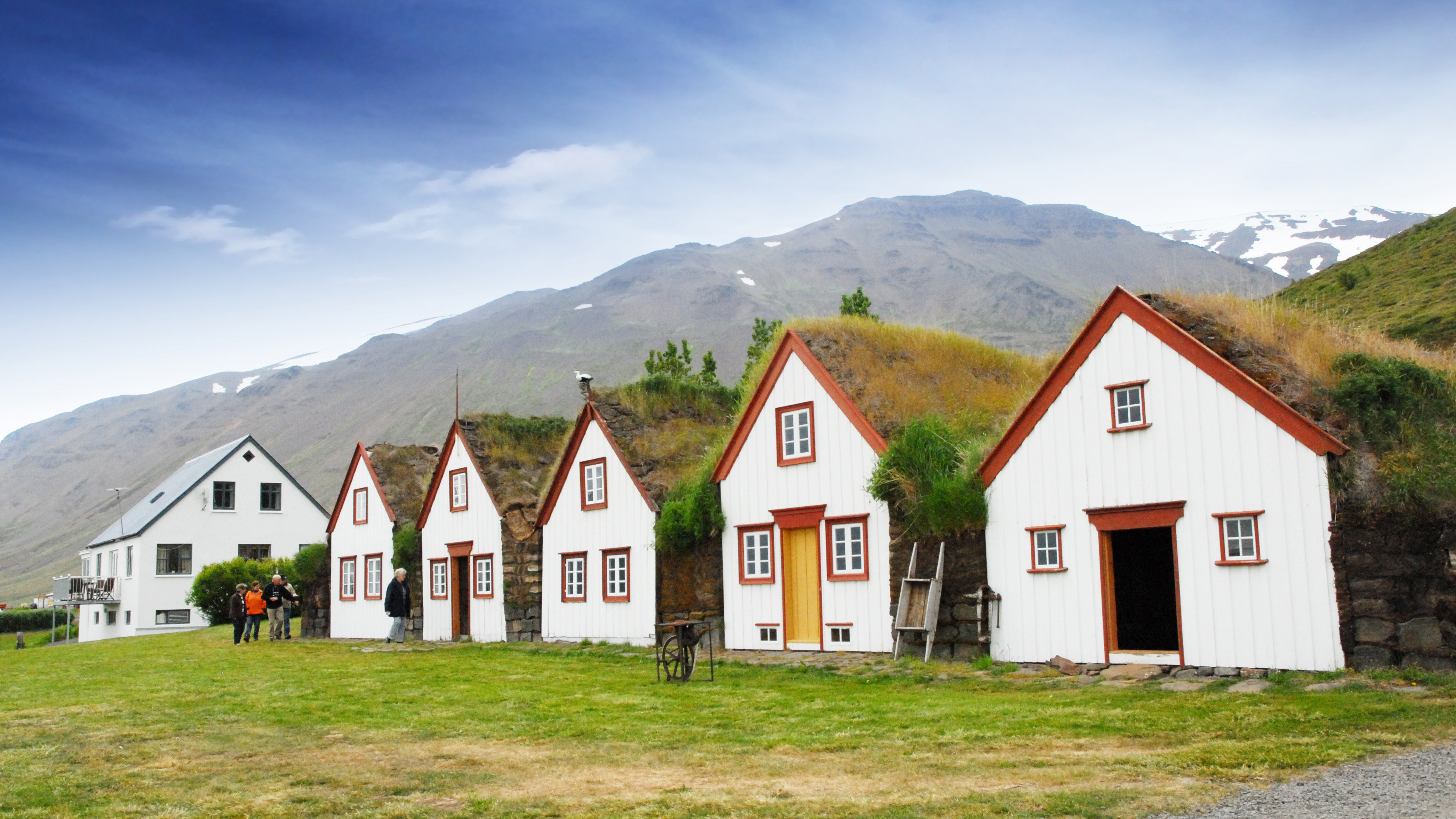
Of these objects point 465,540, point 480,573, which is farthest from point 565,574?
point 465,540

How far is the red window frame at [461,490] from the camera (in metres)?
32.4

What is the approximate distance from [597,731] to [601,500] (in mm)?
15558

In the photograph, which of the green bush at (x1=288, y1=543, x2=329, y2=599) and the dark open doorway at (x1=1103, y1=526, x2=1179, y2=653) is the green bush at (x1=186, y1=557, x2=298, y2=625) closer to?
the green bush at (x1=288, y1=543, x2=329, y2=599)

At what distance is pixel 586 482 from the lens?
92.9 feet

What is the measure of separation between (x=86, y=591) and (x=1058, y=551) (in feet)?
182

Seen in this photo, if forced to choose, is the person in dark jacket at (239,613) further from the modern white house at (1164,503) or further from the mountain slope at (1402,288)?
the mountain slope at (1402,288)

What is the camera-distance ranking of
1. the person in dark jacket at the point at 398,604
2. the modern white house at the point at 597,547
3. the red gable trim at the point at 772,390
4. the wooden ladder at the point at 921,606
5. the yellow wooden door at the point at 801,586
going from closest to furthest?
the wooden ladder at the point at 921,606
the red gable trim at the point at 772,390
the yellow wooden door at the point at 801,586
the modern white house at the point at 597,547
the person in dark jacket at the point at 398,604

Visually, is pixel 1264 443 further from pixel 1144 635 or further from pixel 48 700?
pixel 48 700

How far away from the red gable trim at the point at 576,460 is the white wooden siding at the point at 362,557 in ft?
25.0

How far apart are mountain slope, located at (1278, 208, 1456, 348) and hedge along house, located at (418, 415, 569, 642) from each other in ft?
63.3

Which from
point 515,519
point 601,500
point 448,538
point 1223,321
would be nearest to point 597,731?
point 1223,321

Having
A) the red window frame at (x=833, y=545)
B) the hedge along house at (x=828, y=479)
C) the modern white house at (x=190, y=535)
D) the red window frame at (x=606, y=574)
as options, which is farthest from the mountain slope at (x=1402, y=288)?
the modern white house at (x=190, y=535)

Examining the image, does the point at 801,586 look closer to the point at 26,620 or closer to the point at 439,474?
the point at 439,474

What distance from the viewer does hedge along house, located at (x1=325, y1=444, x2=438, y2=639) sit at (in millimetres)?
36094
